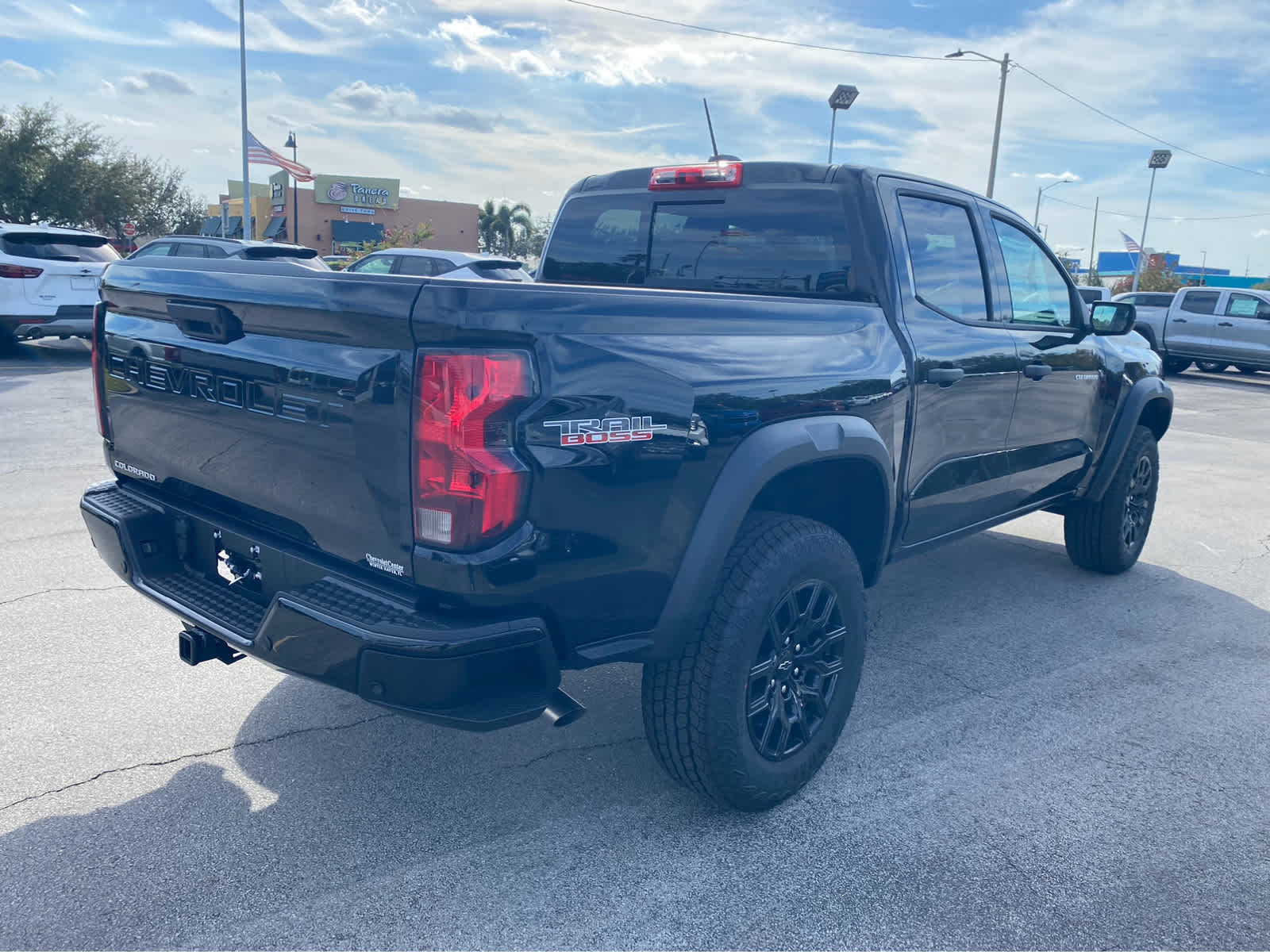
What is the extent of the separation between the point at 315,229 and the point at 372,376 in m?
60.8

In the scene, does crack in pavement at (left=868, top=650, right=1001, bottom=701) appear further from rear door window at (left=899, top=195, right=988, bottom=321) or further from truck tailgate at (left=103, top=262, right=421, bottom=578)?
truck tailgate at (left=103, top=262, right=421, bottom=578)

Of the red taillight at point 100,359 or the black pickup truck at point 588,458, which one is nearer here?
the black pickup truck at point 588,458

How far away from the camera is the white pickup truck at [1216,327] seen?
774 inches

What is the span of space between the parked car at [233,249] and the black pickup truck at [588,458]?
8.43m

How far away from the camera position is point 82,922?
232 cm

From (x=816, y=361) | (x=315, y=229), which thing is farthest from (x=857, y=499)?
(x=315, y=229)

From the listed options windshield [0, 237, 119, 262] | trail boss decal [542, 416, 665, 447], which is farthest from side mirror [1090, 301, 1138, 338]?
windshield [0, 237, 119, 262]

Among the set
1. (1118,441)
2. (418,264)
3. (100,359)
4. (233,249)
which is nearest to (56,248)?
(233,249)

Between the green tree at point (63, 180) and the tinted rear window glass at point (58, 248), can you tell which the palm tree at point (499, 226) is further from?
the tinted rear window glass at point (58, 248)

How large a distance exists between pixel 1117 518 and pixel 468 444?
14.4 feet

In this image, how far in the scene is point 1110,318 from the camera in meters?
4.68

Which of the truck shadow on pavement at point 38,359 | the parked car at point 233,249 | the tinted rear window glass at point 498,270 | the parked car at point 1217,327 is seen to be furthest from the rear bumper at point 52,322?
the parked car at point 1217,327

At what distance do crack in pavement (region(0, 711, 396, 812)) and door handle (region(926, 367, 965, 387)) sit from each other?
7.12 feet

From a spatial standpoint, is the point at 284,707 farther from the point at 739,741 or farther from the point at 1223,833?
the point at 1223,833
